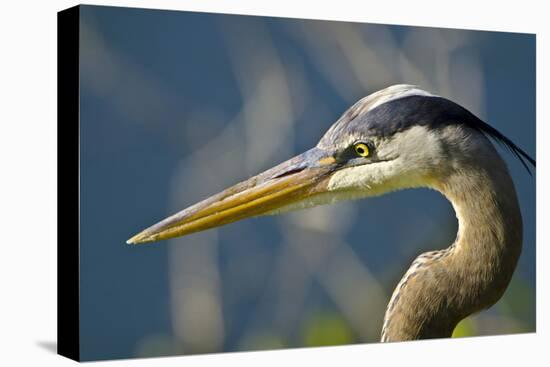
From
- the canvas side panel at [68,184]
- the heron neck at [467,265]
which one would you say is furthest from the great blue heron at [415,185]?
the canvas side panel at [68,184]

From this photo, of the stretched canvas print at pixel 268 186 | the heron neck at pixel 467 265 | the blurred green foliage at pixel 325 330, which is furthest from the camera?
the blurred green foliage at pixel 325 330

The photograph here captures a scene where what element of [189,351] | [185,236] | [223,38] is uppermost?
[223,38]

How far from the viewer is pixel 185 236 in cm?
473

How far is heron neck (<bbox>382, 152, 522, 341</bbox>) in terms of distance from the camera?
4.23 meters

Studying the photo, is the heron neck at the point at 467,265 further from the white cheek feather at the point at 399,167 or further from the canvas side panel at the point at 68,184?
the canvas side panel at the point at 68,184

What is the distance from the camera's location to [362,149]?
444cm

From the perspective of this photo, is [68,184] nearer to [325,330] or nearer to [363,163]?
[363,163]

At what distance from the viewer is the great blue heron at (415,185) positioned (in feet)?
14.0

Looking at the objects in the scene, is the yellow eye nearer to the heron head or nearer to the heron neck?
the heron head

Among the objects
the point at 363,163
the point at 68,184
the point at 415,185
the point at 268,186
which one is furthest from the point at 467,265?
the point at 68,184

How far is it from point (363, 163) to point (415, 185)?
30 centimetres

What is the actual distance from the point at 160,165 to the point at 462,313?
5.22 feet

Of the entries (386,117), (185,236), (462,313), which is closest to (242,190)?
(185,236)

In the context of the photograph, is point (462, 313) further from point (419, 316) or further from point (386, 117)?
point (386, 117)
